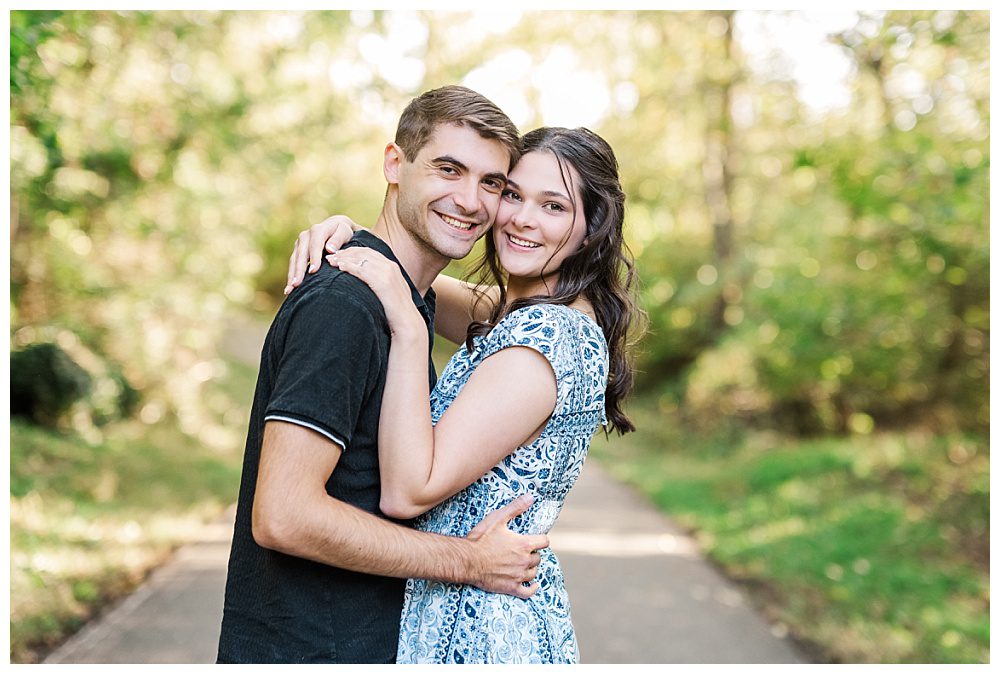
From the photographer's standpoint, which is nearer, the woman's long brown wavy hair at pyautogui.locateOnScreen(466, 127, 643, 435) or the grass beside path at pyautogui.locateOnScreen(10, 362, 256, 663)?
the woman's long brown wavy hair at pyautogui.locateOnScreen(466, 127, 643, 435)

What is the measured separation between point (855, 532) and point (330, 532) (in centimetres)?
748

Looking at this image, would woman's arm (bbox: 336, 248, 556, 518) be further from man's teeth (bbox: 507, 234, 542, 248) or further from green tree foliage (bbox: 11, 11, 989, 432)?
green tree foliage (bbox: 11, 11, 989, 432)

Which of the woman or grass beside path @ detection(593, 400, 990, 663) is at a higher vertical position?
the woman

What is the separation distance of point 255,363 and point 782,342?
14.2 meters

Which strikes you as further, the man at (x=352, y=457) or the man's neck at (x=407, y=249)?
the man's neck at (x=407, y=249)

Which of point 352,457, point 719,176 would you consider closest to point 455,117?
point 352,457

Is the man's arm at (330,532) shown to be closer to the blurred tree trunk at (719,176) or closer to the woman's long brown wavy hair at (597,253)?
the woman's long brown wavy hair at (597,253)

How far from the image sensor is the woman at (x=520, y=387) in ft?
7.66

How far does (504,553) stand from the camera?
2500 mm

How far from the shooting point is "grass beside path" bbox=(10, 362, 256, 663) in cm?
577

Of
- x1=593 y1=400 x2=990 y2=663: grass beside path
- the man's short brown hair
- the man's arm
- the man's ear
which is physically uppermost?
the man's short brown hair

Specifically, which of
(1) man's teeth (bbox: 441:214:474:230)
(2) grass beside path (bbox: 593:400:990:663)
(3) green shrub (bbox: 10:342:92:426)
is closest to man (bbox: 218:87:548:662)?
(1) man's teeth (bbox: 441:214:474:230)

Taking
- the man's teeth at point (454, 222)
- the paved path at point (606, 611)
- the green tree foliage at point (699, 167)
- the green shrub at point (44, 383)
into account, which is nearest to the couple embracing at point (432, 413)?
the man's teeth at point (454, 222)

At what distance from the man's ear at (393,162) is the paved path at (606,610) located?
11.6ft
